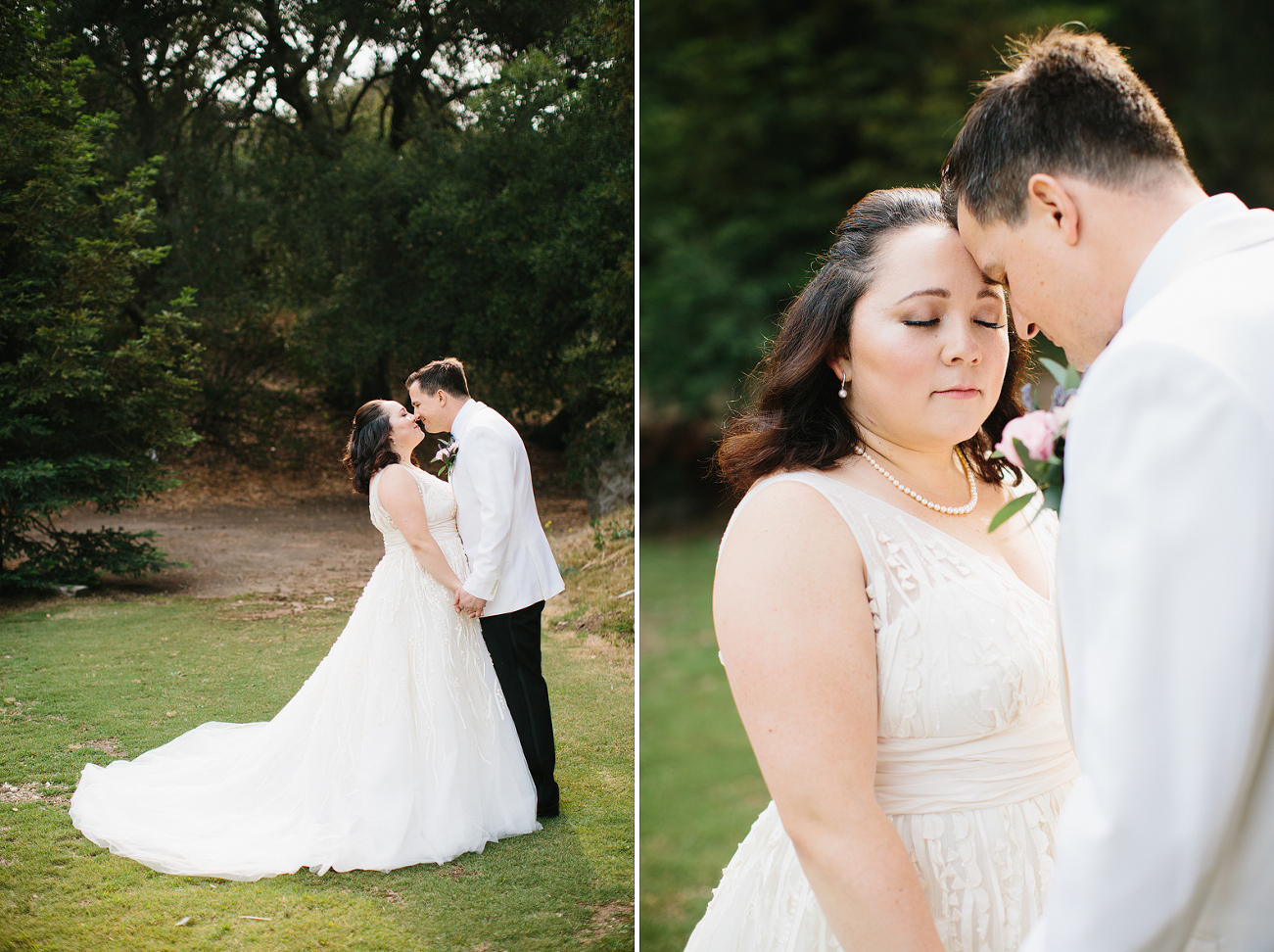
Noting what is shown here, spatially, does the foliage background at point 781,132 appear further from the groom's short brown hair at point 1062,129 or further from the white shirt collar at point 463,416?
the groom's short brown hair at point 1062,129

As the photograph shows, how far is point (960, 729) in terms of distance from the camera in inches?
57.4

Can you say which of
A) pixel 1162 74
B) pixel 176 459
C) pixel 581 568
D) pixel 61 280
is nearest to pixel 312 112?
pixel 61 280

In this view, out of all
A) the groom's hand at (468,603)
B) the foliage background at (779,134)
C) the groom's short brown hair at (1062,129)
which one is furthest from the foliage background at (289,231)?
the foliage background at (779,134)

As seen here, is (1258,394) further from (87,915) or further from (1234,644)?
(87,915)

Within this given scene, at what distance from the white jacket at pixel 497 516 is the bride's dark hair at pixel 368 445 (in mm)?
157

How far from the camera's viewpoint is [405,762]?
7.38 ft

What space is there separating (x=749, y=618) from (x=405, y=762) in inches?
47.6

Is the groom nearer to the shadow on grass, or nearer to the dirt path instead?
the shadow on grass

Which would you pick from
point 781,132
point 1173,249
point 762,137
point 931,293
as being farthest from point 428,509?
point 781,132

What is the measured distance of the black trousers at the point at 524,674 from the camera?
2.33 m

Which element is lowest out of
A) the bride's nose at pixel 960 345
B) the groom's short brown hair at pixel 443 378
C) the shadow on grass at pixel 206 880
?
the shadow on grass at pixel 206 880

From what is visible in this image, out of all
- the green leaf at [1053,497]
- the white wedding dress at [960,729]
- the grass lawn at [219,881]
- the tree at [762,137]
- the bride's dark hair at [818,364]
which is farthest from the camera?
the tree at [762,137]

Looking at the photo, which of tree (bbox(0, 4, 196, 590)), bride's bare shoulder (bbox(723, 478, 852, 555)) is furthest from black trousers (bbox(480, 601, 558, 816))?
bride's bare shoulder (bbox(723, 478, 852, 555))

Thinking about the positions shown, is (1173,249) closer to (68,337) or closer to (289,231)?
(289,231)
